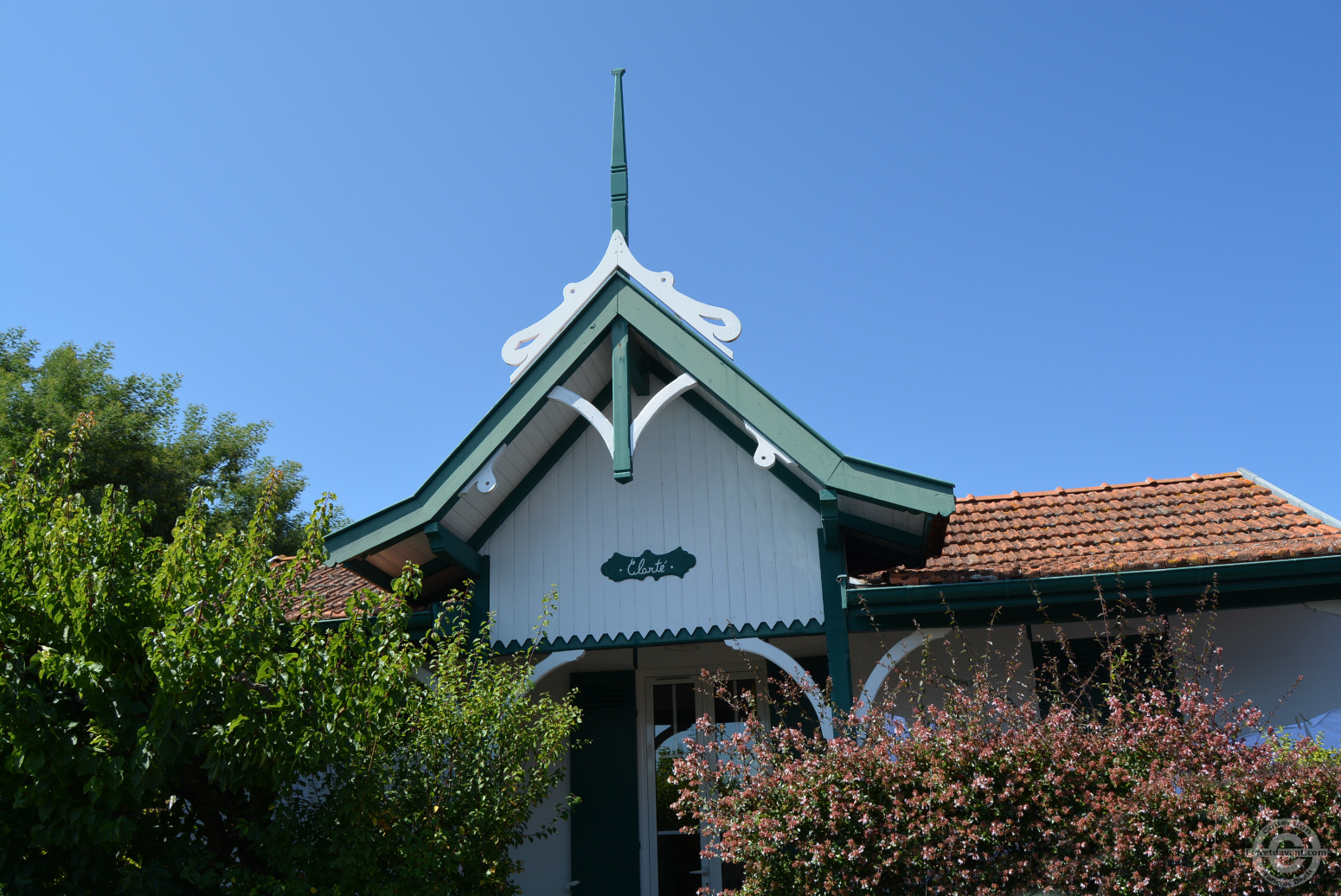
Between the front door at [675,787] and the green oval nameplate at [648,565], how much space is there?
120 cm

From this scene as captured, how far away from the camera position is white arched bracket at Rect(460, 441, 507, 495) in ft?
25.7

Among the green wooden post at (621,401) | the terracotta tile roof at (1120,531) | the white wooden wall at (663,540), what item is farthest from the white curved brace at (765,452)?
the terracotta tile roof at (1120,531)

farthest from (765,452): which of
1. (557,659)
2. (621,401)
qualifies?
(557,659)

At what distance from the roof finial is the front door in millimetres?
4125

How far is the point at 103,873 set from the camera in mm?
5496

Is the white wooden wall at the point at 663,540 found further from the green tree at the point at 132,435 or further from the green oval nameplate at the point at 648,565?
the green tree at the point at 132,435

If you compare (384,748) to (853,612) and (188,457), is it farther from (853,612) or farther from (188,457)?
(188,457)

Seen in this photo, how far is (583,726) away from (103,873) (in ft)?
14.1

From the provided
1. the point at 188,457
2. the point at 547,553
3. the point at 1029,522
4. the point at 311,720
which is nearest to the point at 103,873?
the point at 311,720

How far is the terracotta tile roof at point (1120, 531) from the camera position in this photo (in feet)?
24.2

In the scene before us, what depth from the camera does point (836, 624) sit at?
7.59 meters

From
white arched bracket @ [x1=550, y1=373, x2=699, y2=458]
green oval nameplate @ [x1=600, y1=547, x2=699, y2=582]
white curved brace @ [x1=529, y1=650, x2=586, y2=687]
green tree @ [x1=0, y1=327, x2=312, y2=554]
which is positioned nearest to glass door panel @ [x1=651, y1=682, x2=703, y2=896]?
white curved brace @ [x1=529, y1=650, x2=586, y2=687]

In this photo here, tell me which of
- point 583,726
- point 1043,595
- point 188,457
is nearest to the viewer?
point 1043,595

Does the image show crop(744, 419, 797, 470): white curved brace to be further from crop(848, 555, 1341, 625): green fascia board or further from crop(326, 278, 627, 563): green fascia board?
crop(326, 278, 627, 563): green fascia board
